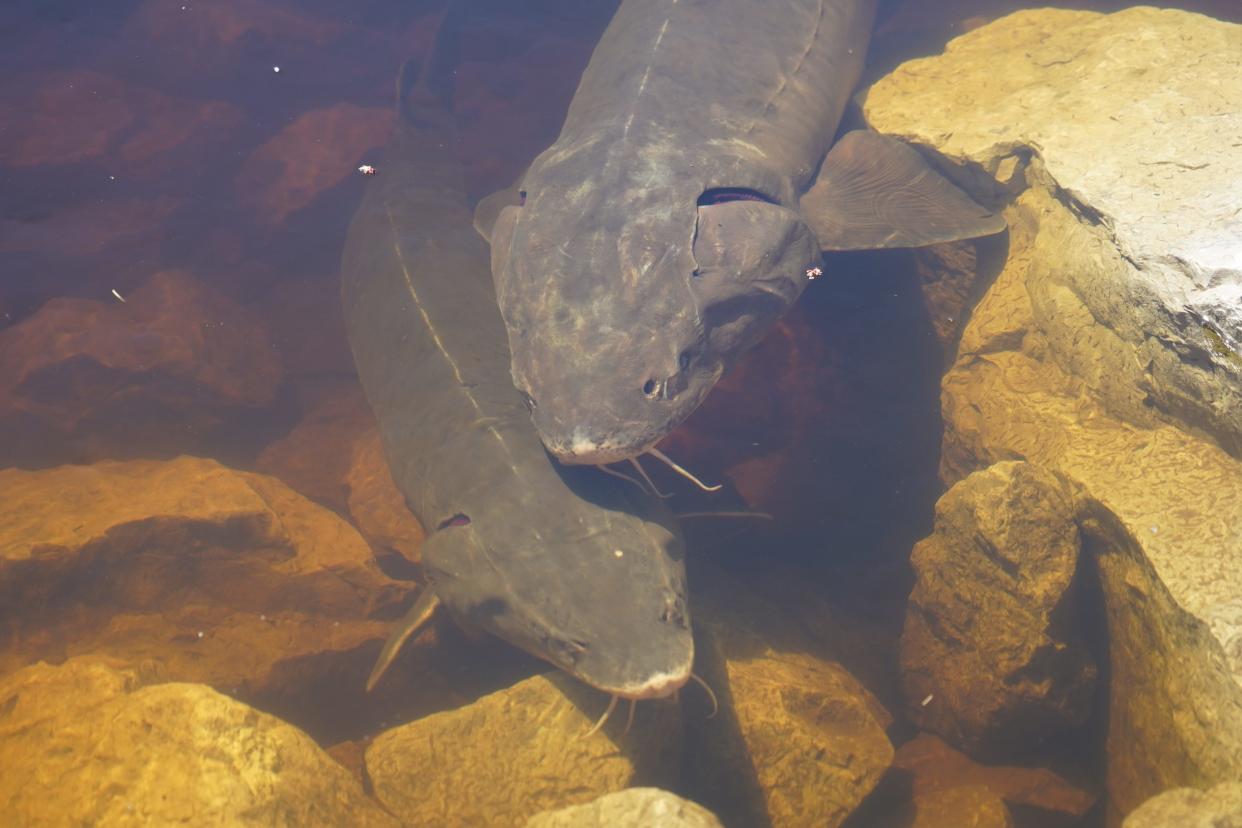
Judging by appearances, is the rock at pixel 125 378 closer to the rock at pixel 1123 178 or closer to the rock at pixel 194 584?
the rock at pixel 194 584

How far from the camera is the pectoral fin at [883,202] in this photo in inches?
158

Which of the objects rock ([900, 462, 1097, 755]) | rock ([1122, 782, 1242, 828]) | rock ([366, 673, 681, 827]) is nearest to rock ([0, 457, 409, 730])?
rock ([366, 673, 681, 827])

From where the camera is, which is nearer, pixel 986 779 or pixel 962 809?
pixel 962 809

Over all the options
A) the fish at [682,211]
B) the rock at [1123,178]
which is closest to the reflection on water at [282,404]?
the fish at [682,211]

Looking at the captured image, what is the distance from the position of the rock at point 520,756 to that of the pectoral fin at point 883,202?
8.64 ft

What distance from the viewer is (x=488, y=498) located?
11.6ft

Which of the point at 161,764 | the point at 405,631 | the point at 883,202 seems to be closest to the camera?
the point at 161,764

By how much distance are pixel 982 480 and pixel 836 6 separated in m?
3.45

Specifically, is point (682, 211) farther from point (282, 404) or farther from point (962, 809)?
point (282, 404)

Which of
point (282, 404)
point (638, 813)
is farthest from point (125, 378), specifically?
point (638, 813)

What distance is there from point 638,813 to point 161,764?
1.81 m

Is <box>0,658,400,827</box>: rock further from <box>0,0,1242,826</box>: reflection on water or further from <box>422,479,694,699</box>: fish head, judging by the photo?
<box>422,479,694,699</box>: fish head

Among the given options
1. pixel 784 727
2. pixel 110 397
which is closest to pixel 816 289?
pixel 784 727

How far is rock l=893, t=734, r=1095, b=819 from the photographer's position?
3180mm
